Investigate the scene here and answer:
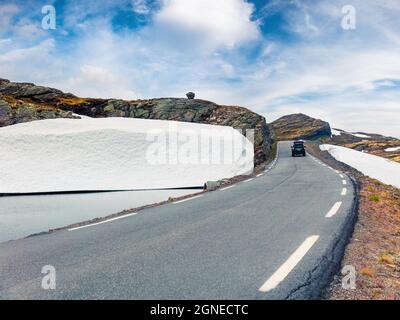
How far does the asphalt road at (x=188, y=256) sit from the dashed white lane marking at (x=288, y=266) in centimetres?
1

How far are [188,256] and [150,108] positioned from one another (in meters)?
39.3

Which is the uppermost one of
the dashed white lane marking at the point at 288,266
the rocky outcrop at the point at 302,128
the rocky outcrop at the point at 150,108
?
the rocky outcrop at the point at 302,128

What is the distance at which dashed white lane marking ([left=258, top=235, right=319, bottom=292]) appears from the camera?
3.91 m

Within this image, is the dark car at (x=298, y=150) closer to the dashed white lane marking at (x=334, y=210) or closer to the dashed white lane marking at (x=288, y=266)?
the dashed white lane marking at (x=334, y=210)

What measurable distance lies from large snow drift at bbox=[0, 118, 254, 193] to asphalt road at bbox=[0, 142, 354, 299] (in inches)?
481

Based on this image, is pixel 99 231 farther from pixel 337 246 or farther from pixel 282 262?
pixel 337 246

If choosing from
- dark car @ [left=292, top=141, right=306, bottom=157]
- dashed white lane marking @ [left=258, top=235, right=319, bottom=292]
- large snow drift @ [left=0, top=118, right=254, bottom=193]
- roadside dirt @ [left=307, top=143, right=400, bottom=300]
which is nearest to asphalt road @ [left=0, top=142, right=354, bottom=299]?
dashed white lane marking @ [left=258, top=235, right=319, bottom=292]

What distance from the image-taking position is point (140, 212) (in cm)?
965

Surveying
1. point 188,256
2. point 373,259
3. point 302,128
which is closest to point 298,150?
point 373,259

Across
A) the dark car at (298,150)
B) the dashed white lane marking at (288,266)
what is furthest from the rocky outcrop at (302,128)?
the dashed white lane marking at (288,266)

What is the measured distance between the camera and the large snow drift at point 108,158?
69.6 ft

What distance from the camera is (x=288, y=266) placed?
457cm

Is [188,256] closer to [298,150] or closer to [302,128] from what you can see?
[298,150]
